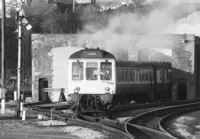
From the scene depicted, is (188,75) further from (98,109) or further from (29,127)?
(29,127)

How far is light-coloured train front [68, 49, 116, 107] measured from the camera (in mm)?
21500

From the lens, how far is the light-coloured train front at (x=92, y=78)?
21.5 metres

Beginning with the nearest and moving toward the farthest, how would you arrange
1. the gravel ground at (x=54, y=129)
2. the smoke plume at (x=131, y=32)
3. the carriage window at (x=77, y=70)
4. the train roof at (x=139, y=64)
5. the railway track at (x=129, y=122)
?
1. the gravel ground at (x=54, y=129)
2. the railway track at (x=129, y=122)
3. the carriage window at (x=77, y=70)
4. the train roof at (x=139, y=64)
5. the smoke plume at (x=131, y=32)

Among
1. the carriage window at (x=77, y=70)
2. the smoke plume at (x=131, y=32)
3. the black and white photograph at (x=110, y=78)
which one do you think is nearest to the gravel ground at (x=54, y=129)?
the black and white photograph at (x=110, y=78)

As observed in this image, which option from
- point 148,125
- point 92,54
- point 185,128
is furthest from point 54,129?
point 92,54

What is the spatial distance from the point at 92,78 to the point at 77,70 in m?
0.77

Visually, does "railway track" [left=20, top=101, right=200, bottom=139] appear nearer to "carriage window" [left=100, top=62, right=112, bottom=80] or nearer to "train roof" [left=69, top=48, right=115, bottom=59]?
"carriage window" [left=100, top=62, right=112, bottom=80]

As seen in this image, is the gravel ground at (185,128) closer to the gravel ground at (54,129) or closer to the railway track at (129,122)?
the railway track at (129,122)

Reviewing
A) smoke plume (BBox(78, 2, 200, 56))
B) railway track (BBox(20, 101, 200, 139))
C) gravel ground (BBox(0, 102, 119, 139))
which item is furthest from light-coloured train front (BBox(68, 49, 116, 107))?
smoke plume (BBox(78, 2, 200, 56))

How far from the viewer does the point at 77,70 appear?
21969mm

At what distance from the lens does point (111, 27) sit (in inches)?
1486

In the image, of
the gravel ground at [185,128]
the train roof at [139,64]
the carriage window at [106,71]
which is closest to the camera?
the gravel ground at [185,128]

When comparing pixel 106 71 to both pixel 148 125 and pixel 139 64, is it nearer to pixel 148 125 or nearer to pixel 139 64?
pixel 148 125

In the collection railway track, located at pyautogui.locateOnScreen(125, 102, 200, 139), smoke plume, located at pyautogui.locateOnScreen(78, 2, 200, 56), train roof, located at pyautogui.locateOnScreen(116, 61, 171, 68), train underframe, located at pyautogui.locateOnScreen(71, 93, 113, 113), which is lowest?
railway track, located at pyautogui.locateOnScreen(125, 102, 200, 139)
